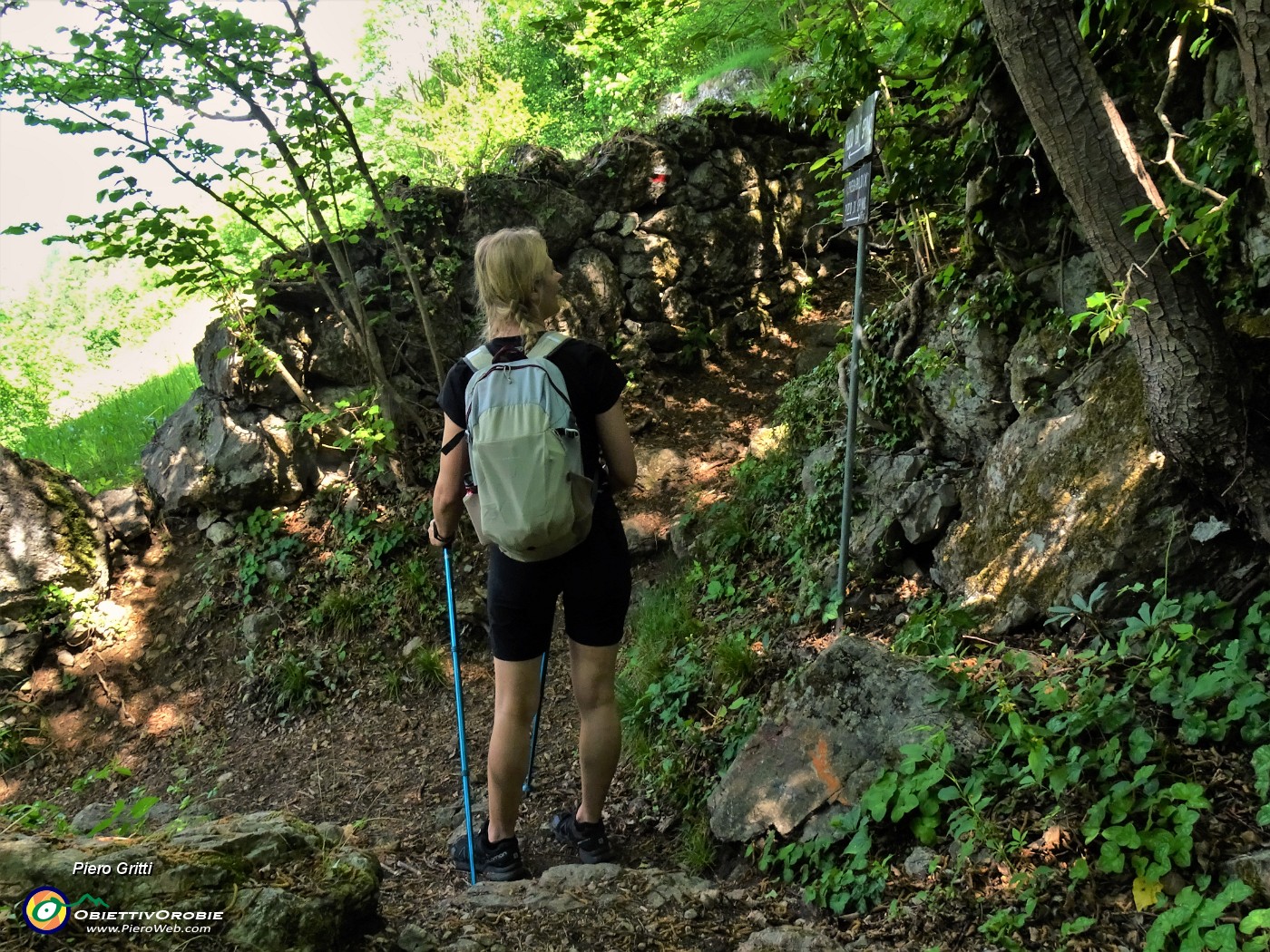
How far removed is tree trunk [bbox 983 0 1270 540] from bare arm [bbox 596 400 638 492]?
1.89 m

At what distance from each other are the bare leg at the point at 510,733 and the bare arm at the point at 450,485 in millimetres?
560

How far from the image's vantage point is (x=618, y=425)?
2713 millimetres

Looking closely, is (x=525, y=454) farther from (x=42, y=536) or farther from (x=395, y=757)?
(x=42, y=536)

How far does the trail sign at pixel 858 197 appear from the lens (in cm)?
380

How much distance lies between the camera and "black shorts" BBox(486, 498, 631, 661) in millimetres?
2727

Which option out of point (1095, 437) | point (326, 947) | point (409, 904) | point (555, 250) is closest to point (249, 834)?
point (326, 947)

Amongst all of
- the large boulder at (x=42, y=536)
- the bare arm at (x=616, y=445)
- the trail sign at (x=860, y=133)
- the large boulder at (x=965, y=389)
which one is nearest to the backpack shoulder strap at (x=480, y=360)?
the bare arm at (x=616, y=445)

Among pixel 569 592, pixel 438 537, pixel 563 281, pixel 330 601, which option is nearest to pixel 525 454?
pixel 569 592

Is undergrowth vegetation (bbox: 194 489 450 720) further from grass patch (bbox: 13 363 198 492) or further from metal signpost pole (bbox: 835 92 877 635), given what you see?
metal signpost pole (bbox: 835 92 877 635)

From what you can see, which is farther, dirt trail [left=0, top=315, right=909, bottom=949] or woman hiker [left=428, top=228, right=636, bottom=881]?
woman hiker [left=428, top=228, right=636, bottom=881]

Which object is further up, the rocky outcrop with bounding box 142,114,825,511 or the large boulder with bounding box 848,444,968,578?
the rocky outcrop with bounding box 142,114,825,511

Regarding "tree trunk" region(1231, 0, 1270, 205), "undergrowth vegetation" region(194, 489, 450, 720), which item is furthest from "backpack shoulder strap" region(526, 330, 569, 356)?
"undergrowth vegetation" region(194, 489, 450, 720)

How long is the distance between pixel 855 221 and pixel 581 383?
205cm

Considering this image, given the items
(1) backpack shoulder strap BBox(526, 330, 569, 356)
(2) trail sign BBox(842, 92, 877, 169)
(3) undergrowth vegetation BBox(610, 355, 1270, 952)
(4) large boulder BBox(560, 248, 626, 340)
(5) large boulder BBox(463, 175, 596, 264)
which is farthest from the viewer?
(4) large boulder BBox(560, 248, 626, 340)
